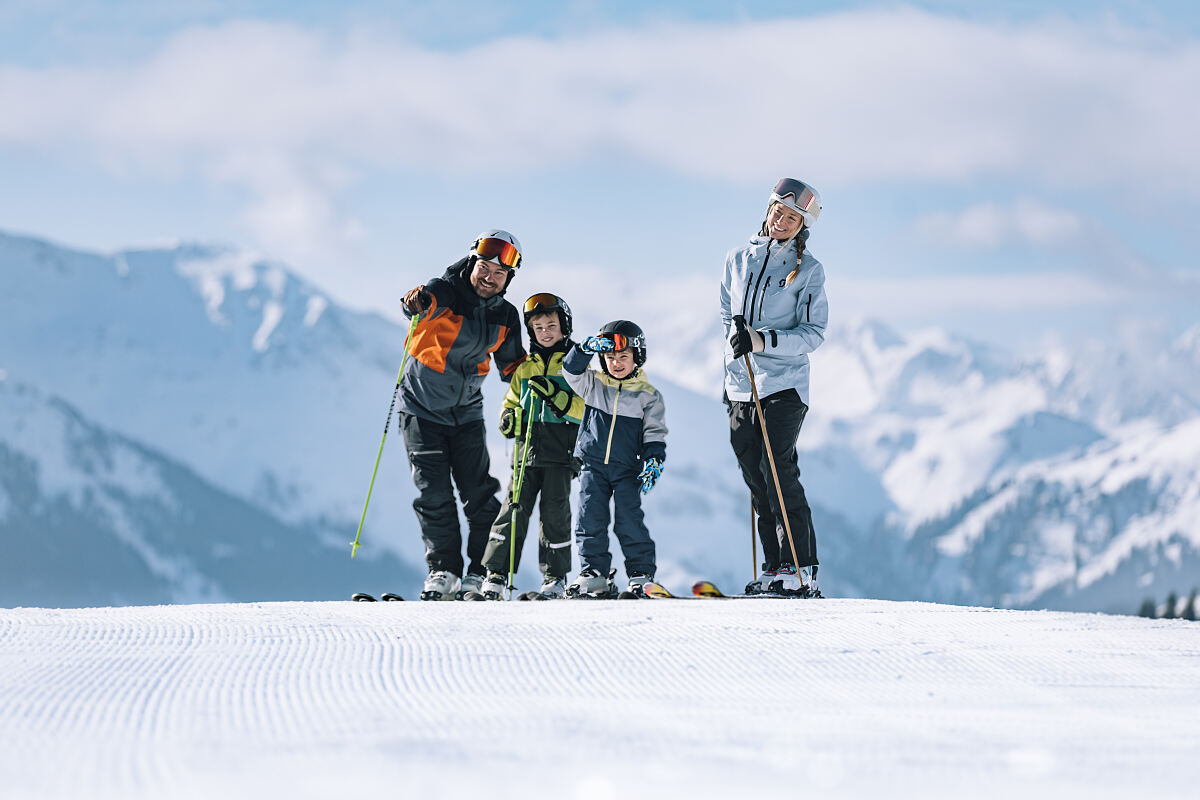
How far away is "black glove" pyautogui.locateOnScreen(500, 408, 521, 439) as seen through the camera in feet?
24.8

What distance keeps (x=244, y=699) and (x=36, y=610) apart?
2829 mm

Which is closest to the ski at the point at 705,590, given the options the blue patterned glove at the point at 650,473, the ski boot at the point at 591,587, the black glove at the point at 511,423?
the ski boot at the point at 591,587

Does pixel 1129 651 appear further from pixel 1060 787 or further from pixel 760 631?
pixel 1060 787

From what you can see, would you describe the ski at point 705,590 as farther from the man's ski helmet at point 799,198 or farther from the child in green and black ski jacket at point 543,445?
the man's ski helmet at point 799,198

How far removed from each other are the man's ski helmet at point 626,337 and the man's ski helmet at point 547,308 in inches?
13.6

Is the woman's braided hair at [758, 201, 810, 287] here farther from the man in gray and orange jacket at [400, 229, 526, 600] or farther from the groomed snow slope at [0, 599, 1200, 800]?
the groomed snow slope at [0, 599, 1200, 800]

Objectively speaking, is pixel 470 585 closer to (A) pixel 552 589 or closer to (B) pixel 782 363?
(A) pixel 552 589

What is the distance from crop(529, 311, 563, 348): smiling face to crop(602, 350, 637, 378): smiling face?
1.40ft

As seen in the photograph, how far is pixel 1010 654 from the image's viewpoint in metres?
4.88

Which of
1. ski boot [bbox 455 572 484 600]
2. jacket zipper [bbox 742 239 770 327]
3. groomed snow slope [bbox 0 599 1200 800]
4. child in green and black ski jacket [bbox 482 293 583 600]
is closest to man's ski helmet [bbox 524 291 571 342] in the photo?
child in green and black ski jacket [bbox 482 293 583 600]

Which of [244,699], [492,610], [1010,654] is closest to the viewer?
[244,699]

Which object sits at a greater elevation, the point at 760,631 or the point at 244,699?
the point at 760,631

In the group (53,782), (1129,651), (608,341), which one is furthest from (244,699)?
(608,341)

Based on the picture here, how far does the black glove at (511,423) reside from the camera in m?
7.55
